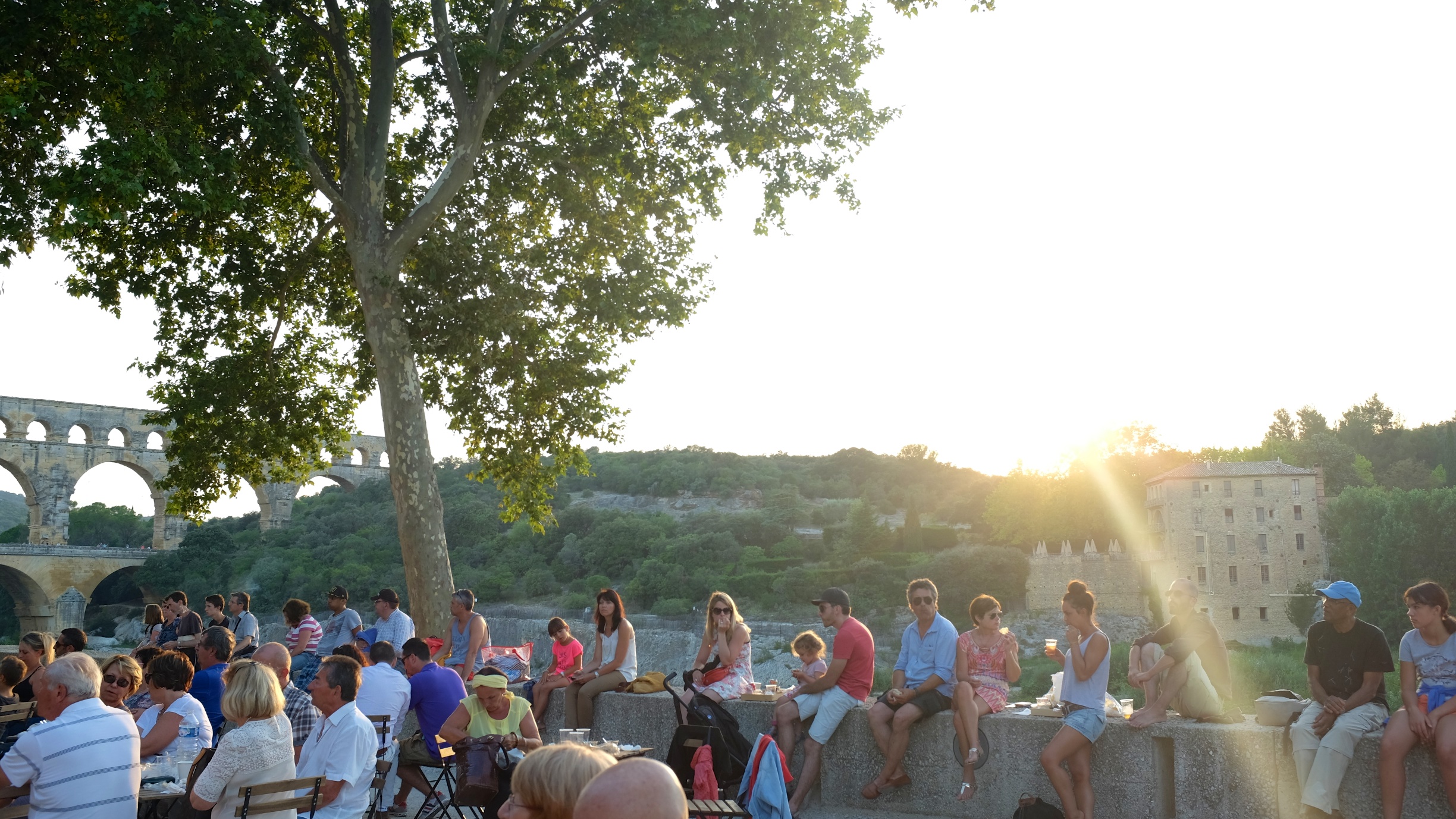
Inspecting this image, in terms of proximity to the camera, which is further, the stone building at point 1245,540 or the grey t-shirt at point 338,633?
the stone building at point 1245,540

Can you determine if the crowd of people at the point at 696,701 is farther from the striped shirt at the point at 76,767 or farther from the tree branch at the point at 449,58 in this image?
the tree branch at the point at 449,58

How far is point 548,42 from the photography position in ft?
37.8

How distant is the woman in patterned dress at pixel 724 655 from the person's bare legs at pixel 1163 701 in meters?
2.67

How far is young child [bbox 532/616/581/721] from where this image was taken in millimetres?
8945

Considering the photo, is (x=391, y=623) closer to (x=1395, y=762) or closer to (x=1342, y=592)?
(x=1342, y=592)

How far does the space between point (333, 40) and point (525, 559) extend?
53.5m

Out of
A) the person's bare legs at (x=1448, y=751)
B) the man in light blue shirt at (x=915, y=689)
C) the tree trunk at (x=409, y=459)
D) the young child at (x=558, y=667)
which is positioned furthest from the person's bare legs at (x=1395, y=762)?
the tree trunk at (x=409, y=459)

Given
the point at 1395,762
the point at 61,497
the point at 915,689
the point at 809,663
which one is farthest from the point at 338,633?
the point at 61,497

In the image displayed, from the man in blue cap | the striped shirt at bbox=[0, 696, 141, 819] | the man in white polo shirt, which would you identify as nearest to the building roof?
the man in blue cap

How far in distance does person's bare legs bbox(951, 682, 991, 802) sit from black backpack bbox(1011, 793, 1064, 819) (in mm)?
433

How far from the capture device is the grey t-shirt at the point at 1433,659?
532 cm

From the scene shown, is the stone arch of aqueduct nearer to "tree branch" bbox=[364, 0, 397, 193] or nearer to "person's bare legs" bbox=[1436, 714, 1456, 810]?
"tree branch" bbox=[364, 0, 397, 193]

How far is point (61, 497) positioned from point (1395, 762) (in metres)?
68.7

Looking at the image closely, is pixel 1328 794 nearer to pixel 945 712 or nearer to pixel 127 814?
pixel 945 712
